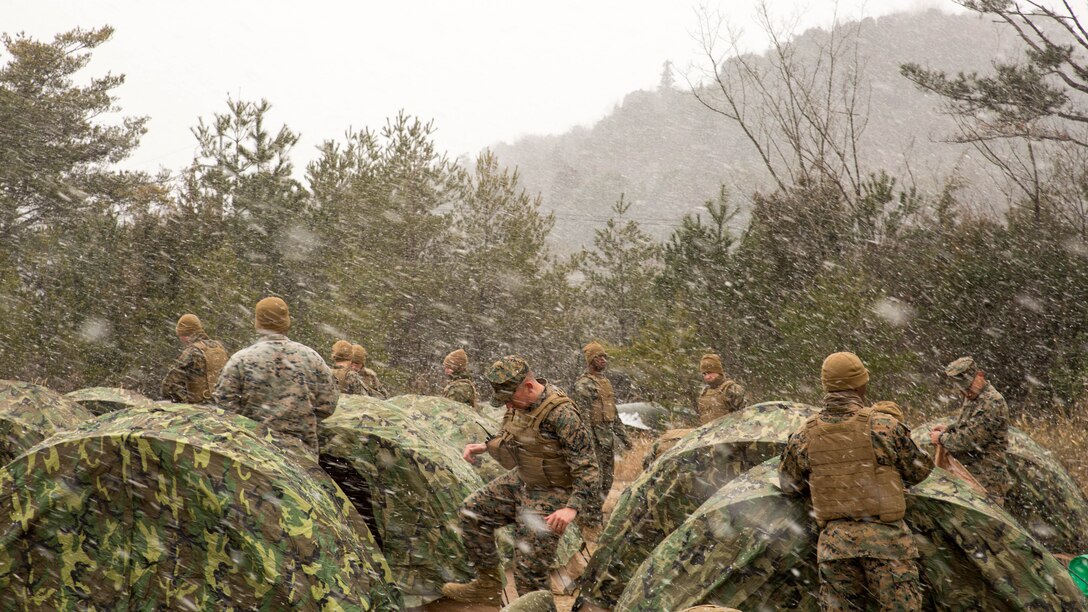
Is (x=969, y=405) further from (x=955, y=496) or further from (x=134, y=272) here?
(x=134, y=272)

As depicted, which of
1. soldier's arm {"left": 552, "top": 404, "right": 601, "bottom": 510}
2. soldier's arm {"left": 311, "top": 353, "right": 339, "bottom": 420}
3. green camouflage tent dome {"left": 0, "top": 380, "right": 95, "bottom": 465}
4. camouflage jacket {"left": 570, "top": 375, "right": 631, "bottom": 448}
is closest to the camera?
soldier's arm {"left": 552, "top": 404, "right": 601, "bottom": 510}

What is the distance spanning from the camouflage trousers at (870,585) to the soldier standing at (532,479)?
157 cm

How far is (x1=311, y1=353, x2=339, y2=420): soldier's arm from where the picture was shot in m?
5.34

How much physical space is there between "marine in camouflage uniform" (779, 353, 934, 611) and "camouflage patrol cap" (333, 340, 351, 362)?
8075mm

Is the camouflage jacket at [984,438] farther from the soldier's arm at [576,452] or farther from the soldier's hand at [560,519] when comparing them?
the soldier's hand at [560,519]

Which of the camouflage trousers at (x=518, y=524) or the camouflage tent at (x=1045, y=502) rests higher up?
the camouflage trousers at (x=518, y=524)

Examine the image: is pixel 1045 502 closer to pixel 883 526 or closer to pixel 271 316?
pixel 883 526

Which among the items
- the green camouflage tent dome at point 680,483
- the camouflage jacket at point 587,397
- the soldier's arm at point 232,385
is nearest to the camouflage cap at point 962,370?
the green camouflage tent dome at point 680,483

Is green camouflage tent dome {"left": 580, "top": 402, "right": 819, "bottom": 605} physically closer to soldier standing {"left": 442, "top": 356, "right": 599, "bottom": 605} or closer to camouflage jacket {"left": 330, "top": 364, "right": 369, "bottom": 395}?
soldier standing {"left": 442, "top": 356, "right": 599, "bottom": 605}

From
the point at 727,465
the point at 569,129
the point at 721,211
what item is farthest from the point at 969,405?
the point at 569,129

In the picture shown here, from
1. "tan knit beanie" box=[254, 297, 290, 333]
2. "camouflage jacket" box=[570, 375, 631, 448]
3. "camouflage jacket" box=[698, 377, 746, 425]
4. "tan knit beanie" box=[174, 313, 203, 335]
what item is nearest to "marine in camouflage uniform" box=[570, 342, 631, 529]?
"camouflage jacket" box=[570, 375, 631, 448]

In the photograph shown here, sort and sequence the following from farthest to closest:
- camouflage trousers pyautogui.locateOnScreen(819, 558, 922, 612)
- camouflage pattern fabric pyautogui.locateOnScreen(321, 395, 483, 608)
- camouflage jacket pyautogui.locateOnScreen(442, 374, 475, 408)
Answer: camouflage jacket pyautogui.locateOnScreen(442, 374, 475, 408) → camouflage pattern fabric pyautogui.locateOnScreen(321, 395, 483, 608) → camouflage trousers pyautogui.locateOnScreen(819, 558, 922, 612)

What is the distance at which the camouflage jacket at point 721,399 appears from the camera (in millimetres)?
10914

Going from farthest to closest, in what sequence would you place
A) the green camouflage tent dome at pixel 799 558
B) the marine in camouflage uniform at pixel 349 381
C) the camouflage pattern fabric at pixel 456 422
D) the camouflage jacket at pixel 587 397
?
the marine in camouflage uniform at pixel 349 381, the camouflage jacket at pixel 587 397, the camouflage pattern fabric at pixel 456 422, the green camouflage tent dome at pixel 799 558
